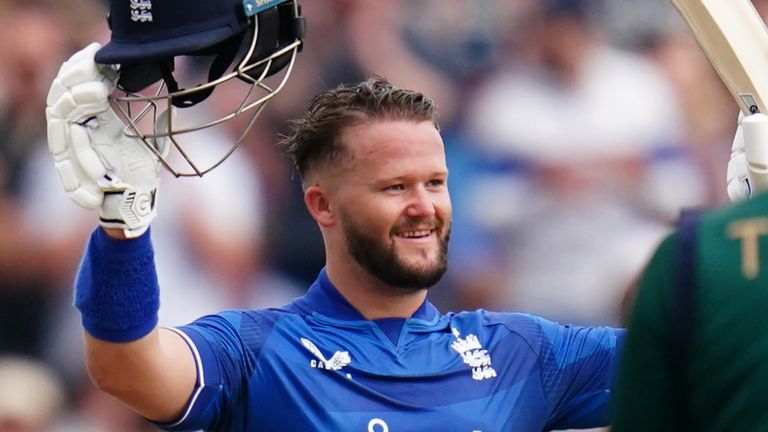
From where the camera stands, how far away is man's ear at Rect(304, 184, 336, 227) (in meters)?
3.44

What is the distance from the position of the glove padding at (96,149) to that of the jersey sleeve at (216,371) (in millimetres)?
431

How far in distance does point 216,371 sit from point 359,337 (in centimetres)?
41

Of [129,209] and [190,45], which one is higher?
[190,45]

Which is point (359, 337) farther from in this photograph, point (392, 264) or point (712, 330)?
point (712, 330)

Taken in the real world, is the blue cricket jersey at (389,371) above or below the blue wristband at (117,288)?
below

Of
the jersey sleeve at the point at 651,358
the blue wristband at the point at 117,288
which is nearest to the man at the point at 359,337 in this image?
the blue wristband at the point at 117,288

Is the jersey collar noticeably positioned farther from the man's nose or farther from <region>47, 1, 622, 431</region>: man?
the man's nose

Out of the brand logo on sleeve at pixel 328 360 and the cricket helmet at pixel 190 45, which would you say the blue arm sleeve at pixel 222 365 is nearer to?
the brand logo on sleeve at pixel 328 360

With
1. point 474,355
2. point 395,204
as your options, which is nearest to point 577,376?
point 474,355

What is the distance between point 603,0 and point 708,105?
→ 0.66 meters

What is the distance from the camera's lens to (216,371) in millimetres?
3078

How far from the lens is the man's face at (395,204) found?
3295mm

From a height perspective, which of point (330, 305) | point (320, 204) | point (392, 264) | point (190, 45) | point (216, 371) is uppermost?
point (190, 45)

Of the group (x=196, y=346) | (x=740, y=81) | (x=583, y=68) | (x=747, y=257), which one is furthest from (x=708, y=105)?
(x=747, y=257)
